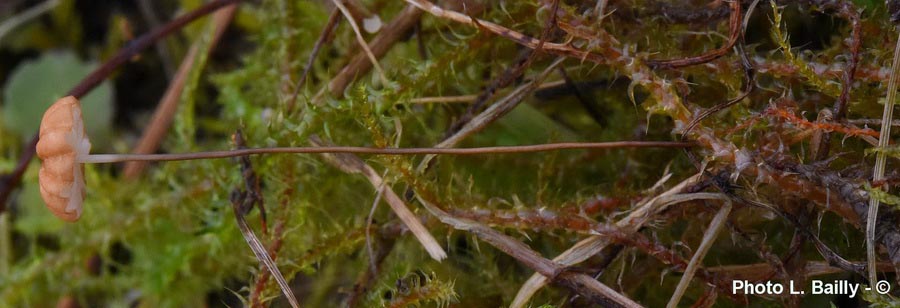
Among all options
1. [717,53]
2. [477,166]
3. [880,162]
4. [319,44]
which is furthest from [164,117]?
[880,162]

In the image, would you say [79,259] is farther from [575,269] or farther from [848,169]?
[848,169]

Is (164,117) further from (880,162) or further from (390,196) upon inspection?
(880,162)

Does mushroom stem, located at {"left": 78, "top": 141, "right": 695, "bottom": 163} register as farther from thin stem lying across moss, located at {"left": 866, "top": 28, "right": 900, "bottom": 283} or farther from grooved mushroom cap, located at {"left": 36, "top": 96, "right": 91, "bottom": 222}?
thin stem lying across moss, located at {"left": 866, "top": 28, "right": 900, "bottom": 283}

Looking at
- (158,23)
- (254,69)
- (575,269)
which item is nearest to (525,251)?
(575,269)

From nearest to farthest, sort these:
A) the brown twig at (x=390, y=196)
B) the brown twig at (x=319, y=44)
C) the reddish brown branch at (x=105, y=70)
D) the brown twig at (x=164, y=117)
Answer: the brown twig at (x=390, y=196) < the brown twig at (x=319, y=44) < the reddish brown branch at (x=105, y=70) < the brown twig at (x=164, y=117)

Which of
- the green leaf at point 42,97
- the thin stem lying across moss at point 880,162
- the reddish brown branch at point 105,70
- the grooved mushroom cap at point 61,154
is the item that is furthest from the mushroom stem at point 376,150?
the green leaf at point 42,97

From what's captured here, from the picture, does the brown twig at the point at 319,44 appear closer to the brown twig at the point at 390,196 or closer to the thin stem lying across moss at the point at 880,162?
the brown twig at the point at 390,196
